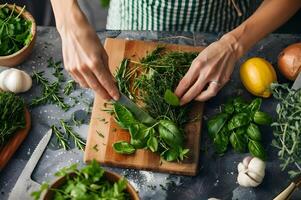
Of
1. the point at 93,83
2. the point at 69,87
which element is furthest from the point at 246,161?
the point at 69,87

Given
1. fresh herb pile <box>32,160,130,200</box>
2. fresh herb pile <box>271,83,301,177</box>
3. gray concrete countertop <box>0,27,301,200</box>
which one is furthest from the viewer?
gray concrete countertop <box>0,27,301,200</box>

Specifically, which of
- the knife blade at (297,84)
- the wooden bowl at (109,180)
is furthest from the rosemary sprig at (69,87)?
the knife blade at (297,84)

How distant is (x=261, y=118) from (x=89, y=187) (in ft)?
1.75

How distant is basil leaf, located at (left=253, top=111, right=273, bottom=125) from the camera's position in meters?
1.44

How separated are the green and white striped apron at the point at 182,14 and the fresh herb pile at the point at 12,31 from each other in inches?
12.9

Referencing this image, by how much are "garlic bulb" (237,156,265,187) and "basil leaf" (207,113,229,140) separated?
0.36ft

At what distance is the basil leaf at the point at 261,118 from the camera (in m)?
1.44

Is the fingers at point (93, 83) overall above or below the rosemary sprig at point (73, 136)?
above

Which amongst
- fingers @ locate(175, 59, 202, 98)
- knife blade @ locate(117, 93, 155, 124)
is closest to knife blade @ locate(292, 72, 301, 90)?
fingers @ locate(175, 59, 202, 98)

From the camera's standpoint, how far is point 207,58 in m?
1.44

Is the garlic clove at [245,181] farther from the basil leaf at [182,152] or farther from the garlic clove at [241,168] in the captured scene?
the basil leaf at [182,152]

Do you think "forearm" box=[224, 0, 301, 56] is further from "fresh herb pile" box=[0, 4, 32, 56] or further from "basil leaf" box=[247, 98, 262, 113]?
"fresh herb pile" box=[0, 4, 32, 56]

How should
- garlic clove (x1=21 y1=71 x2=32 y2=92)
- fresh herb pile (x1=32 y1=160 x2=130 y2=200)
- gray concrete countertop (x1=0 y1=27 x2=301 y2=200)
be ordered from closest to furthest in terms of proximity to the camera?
1. fresh herb pile (x1=32 y1=160 x2=130 y2=200)
2. gray concrete countertop (x1=0 y1=27 x2=301 y2=200)
3. garlic clove (x1=21 y1=71 x2=32 y2=92)

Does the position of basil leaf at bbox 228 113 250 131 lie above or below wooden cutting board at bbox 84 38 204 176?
above
